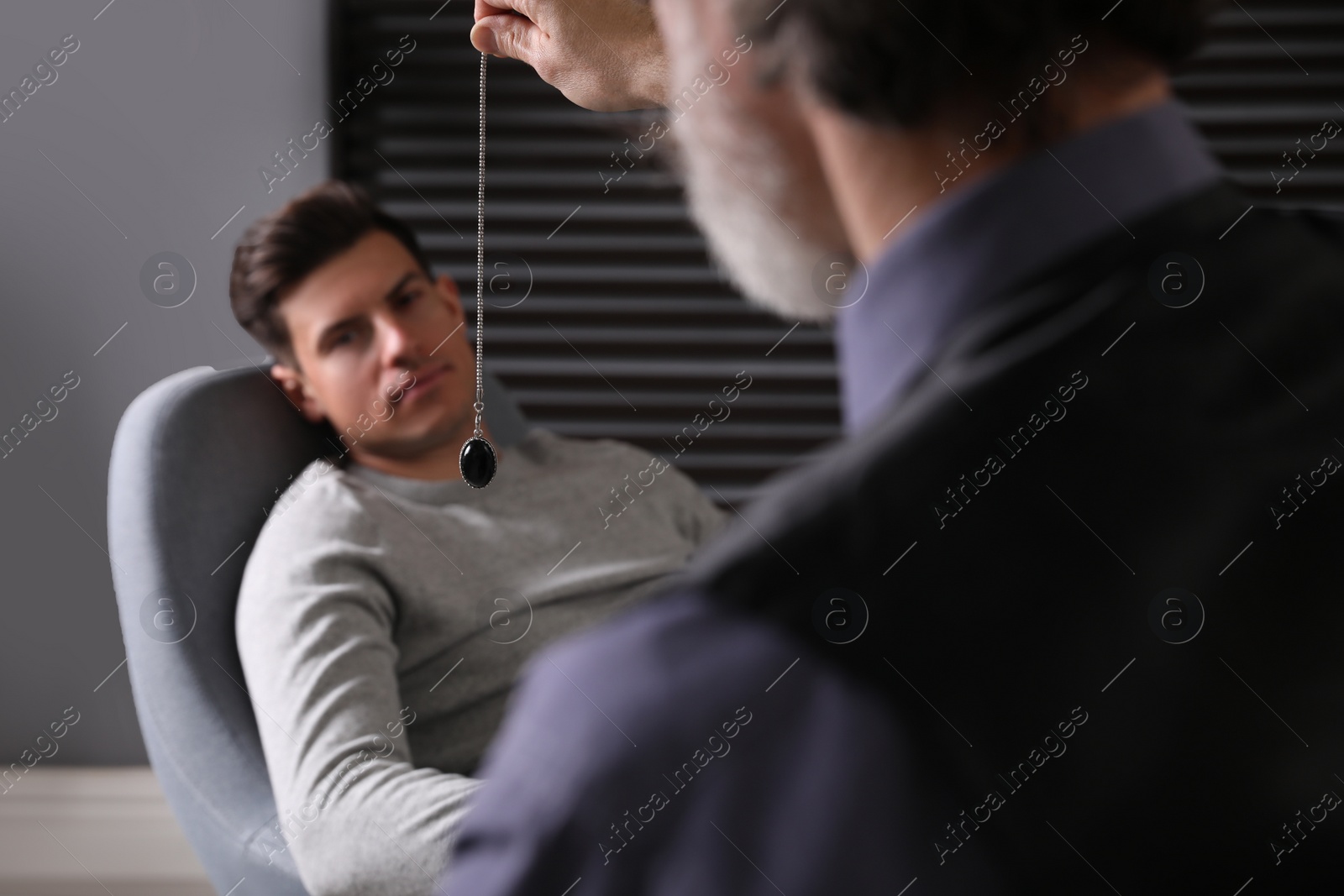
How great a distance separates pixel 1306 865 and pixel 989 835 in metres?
0.11

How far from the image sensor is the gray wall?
1995 millimetres

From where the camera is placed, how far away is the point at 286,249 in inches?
58.0

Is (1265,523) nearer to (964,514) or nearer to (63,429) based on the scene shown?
(964,514)

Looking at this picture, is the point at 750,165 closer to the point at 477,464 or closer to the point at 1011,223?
the point at 1011,223

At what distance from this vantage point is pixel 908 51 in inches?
15.7

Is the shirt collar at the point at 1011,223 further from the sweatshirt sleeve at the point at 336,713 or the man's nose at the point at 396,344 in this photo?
the man's nose at the point at 396,344

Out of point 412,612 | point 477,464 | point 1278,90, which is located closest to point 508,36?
point 477,464

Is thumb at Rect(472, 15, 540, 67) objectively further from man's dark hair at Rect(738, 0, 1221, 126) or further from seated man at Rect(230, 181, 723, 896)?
man's dark hair at Rect(738, 0, 1221, 126)

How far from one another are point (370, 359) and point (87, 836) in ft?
3.94

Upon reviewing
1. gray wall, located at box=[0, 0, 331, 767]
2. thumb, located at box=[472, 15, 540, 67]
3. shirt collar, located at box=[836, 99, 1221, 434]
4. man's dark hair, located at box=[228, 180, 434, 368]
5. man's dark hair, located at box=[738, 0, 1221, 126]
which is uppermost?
gray wall, located at box=[0, 0, 331, 767]

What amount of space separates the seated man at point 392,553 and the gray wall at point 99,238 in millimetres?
604

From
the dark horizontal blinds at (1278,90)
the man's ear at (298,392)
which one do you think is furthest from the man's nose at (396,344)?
the dark horizontal blinds at (1278,90)

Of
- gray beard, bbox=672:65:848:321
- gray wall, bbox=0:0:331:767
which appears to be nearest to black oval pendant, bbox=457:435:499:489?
gray wall, bbox=0:0:331:767

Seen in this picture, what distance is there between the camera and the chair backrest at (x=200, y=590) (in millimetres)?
1199
